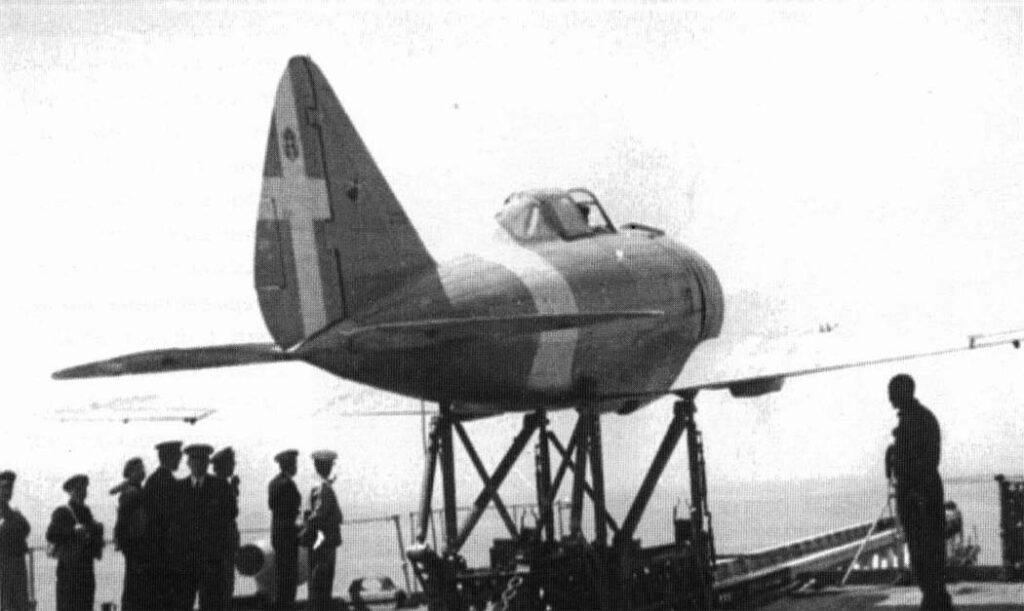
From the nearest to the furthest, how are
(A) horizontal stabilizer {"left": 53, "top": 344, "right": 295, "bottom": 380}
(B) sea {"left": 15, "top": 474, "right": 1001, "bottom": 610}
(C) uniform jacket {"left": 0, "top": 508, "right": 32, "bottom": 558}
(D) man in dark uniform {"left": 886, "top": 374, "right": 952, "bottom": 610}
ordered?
(D) man in dark uniform {"left": 886, "top": 374, "right": 952, "bottom": 610}, (A) horizontal stabilizer {"left": 53, "top": 344, "right": 295, "bottom": 380}, (C) uniform jacket {"left": 0, "top": 508, "right": 32, "bottom": 558}, (B) sea {"left": 15, "top": 474, "right": 1001, "bottom": 610}

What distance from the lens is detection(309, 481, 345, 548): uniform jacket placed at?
50.2ft

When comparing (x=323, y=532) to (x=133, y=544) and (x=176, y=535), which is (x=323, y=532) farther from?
(x=133, y=544)

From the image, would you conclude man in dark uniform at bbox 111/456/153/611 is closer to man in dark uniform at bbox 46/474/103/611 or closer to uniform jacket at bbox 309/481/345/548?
man in dark uniform at bbox 46/474/103/611

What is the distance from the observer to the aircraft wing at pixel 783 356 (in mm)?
15922

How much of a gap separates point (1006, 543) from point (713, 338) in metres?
4.14

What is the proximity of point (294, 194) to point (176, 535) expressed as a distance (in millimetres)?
3415

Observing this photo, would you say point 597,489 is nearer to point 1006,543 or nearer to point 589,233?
point 589,233

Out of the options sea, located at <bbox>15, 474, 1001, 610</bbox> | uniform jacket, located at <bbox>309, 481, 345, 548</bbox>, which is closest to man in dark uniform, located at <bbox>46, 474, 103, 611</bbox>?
uniform jacket, located at <bbox>309, 481, 345, 548</bbox>

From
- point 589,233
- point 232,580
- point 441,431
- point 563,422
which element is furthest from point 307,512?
point 563,422

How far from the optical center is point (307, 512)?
15773 mm

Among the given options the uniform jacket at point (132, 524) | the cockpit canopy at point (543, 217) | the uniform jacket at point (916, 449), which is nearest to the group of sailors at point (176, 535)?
the uniform jacket at point (132, 524)

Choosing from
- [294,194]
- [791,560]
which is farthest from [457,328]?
[791,560]

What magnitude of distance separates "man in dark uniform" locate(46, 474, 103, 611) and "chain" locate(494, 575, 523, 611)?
13.2 feet

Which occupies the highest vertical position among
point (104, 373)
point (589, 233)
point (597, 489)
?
point (589, 233)
